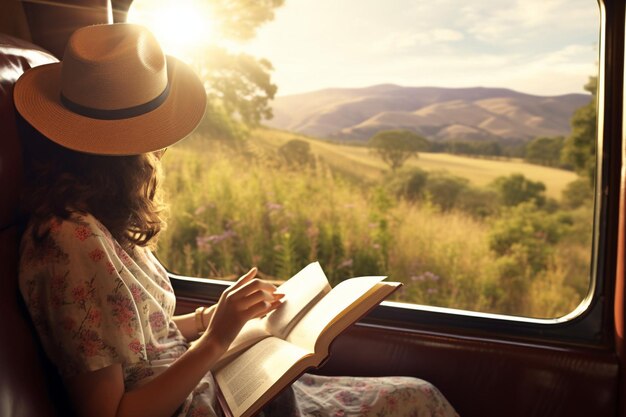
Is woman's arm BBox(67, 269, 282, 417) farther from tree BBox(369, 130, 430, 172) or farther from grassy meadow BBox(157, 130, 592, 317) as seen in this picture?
tree BBox(369, 130, 430, 172)

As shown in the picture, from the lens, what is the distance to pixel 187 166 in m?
3.65

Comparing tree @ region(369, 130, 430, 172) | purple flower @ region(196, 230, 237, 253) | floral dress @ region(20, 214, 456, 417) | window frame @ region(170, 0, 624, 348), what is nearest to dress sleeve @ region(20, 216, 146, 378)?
floral dress @ region(20, 214, 456, 417)

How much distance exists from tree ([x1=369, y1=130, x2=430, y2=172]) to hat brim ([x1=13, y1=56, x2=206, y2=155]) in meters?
2.33

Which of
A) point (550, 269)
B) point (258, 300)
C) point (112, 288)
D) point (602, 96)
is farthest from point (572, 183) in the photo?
point (112, 288)

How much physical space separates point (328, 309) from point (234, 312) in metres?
0.21

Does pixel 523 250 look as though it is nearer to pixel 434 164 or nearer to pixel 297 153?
pixel 434 164

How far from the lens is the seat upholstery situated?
3.06 feet

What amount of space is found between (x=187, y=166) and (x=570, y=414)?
8.84 ft

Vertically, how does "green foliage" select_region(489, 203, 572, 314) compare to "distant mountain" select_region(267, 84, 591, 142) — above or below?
below

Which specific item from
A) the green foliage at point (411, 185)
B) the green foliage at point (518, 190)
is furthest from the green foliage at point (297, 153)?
A: the green foliage at point (518, 190)

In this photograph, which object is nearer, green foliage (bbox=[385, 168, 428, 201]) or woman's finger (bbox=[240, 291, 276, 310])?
woman's finger (bbox=[240, 291, 276, 310])

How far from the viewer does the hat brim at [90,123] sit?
1020mm

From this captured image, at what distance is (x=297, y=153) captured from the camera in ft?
11.6

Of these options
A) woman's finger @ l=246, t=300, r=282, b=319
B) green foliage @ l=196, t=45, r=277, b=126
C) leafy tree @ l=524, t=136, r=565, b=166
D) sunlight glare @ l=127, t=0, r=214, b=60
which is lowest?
woman's finger @ l=246, t=300, r=282, b=319
